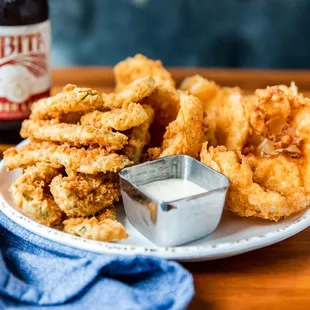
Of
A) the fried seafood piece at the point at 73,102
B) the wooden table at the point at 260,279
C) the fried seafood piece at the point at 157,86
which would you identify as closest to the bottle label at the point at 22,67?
the fried seafood piece at the point at 157,86

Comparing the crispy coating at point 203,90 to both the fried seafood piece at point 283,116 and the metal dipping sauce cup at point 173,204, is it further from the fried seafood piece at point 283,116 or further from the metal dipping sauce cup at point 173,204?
the metal dipping sauce cup at point 173,204

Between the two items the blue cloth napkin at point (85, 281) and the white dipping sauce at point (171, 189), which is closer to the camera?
the blue cloth napkin at point (85, 281)

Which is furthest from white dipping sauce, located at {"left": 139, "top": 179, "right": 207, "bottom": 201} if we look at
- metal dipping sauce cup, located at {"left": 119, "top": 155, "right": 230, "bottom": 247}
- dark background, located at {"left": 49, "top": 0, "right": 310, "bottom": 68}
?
dark background, located at {"left": 49, "top": 0, "right": 310, "bottom": 68}

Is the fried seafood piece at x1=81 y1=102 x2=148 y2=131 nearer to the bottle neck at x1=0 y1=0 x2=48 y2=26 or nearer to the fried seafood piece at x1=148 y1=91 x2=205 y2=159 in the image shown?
the fried seafood piece at x1=148 y1=91 x2=205 y2=159

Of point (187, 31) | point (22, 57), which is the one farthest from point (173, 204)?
point (187, 31)

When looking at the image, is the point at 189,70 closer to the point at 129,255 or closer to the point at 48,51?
the point at 48,51

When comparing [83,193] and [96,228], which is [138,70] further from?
[96,228]

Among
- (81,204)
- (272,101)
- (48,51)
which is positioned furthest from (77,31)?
(81,204)
